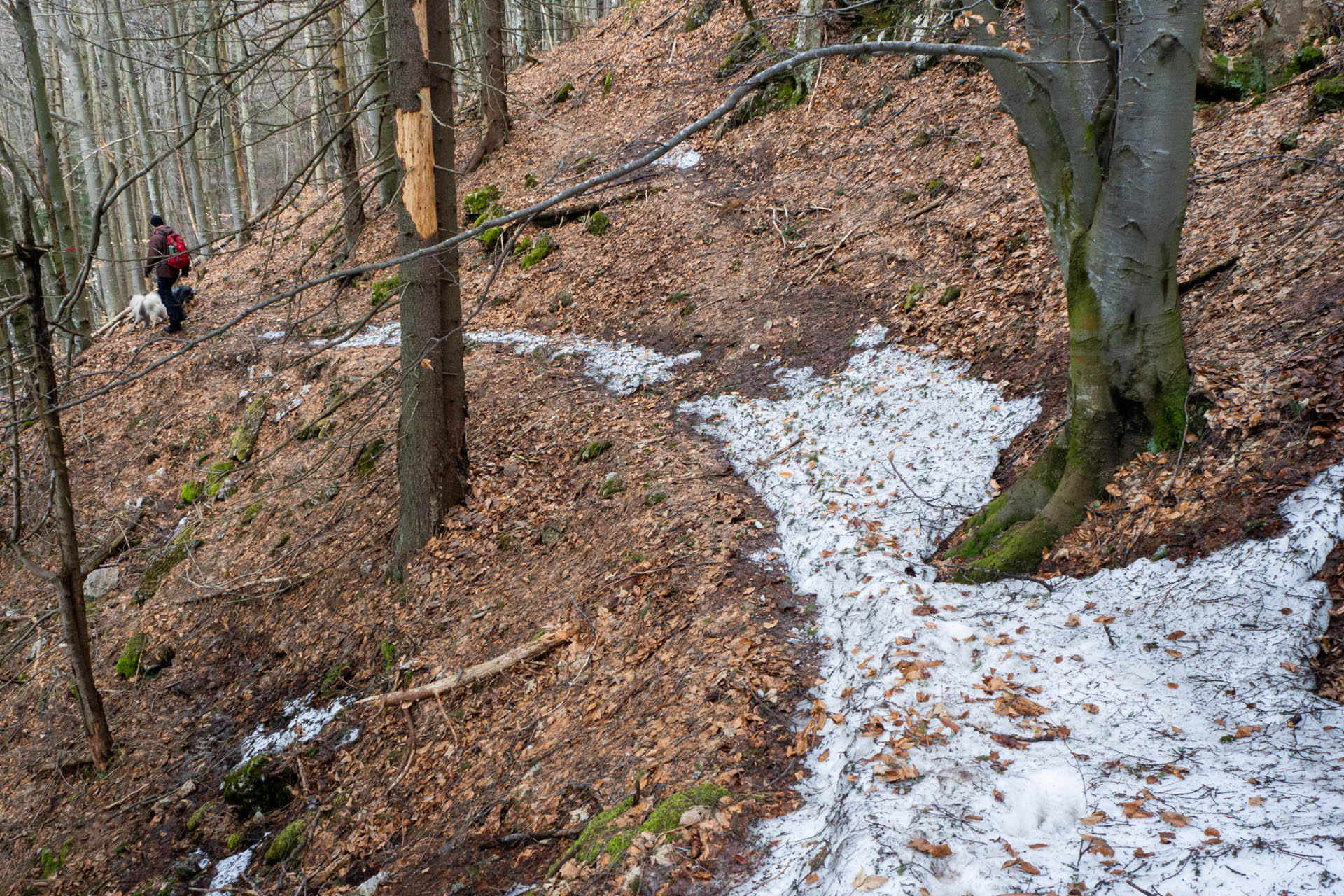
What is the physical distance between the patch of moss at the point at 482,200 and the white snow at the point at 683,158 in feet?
11.4

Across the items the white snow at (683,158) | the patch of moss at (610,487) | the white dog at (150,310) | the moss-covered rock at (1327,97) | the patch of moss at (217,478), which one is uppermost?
the moss-covered rock at (1327,97)

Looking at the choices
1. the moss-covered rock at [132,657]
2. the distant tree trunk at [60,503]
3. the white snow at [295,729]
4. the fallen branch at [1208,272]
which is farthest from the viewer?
the moss-covered rock at [132,657]

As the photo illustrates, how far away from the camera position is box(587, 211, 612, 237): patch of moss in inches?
545

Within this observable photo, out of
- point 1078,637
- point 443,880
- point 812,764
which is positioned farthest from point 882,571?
point 443,880

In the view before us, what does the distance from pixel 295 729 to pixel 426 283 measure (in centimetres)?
414

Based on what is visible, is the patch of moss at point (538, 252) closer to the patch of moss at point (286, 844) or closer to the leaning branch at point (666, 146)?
the patch of moss at point (286, 844)

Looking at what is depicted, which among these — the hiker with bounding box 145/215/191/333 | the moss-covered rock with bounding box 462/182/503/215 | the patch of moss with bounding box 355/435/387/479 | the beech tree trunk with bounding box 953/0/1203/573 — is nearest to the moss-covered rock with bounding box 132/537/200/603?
the patch of moss with bounding box 355/435/387/479

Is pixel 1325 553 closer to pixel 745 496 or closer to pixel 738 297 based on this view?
pixel 745 496

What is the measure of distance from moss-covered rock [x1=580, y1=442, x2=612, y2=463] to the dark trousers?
10350 mm

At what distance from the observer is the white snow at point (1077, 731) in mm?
2863

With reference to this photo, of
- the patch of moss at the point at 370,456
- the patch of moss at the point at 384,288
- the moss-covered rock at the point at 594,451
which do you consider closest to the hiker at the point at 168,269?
the patch of moss at the point at 384,288

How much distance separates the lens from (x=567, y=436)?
28.4 ft

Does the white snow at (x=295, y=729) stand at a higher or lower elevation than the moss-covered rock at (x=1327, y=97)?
lower

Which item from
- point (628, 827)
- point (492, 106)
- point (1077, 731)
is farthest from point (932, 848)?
point (492, 106)
